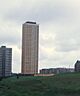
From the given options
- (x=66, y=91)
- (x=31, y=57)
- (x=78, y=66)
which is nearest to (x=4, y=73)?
(x=31, y=57)

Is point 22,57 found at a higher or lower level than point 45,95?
higher

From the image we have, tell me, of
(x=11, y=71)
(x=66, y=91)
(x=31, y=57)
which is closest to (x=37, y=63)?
(x=31, y=57)

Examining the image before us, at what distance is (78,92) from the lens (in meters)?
62.1

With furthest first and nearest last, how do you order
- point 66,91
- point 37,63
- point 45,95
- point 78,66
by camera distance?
point 37,63 → point 78,66 → point 66,91 → point 45,95

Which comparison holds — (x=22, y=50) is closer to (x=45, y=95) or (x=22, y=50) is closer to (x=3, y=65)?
(x=3, y=65)

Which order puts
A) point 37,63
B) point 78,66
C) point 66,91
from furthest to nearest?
point 37,63 < point 78,66 < point 66,91

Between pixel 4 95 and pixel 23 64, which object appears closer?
pixel 4 95

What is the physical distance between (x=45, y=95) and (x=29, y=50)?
134069 mm

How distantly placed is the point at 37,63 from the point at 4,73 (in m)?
20.3

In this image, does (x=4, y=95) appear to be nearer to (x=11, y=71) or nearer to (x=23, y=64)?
(x=23, y=64)

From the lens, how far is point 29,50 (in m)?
194

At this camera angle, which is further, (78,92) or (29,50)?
(29,50)

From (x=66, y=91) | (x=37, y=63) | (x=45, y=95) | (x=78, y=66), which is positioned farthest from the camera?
(x=37, y=63)

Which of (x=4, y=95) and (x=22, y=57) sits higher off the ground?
(x=22, y=57)
